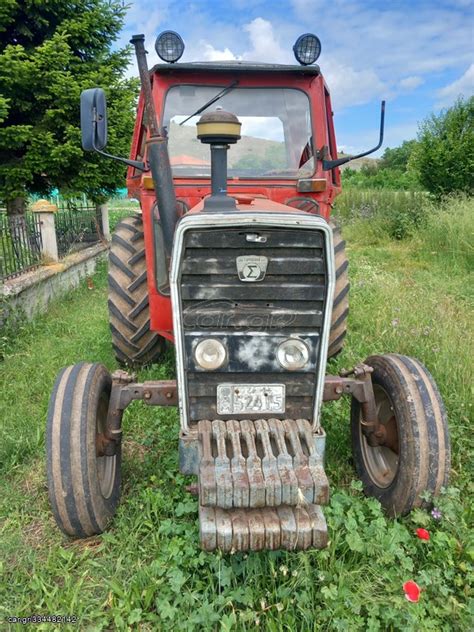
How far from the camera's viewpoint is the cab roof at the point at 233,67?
10.6 feet

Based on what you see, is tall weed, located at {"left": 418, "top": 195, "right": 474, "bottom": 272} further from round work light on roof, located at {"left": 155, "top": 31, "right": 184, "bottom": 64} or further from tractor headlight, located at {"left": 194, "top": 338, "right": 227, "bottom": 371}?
tractor headlight, located at {"left": 194, "top": 338, "right": 227, "bottom": 371}

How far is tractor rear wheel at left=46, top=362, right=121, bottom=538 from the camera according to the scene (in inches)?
88.4

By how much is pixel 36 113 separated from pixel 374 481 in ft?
25.6

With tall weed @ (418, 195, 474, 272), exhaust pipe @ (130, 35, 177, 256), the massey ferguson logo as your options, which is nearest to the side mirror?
exhaust pipe @ (130, 35, 177, 256)

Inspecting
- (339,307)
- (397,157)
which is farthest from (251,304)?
(397,157)

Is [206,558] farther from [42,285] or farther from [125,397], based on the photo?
[42,285]

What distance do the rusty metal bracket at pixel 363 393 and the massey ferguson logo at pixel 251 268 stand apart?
728 mm

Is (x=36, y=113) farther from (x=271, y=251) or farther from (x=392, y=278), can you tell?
(x=271, y=251)

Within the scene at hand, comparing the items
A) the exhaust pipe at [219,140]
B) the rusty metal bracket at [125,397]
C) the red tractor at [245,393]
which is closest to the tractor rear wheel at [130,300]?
the red tractor at [245,393]

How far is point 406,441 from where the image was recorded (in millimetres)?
2361

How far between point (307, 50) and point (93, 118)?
64.0 inches

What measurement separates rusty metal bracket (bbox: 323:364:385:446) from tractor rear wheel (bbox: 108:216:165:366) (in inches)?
65.5

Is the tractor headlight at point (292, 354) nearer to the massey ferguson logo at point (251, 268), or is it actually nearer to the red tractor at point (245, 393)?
the red tractor at point (245, 393)

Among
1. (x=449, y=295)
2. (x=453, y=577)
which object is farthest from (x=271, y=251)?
(x=449, y=295)
